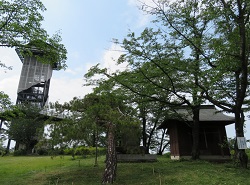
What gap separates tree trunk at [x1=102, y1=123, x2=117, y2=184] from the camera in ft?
30.2

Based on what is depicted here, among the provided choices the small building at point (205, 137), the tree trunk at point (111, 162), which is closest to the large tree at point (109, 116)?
the tree trunk at point (111, 162)

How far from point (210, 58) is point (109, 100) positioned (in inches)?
235

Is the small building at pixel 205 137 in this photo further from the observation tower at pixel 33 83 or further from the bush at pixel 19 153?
the observation tower at pixel 33 83

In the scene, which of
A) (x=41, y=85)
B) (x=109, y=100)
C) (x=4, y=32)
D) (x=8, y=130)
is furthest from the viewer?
(x=41, y=85)

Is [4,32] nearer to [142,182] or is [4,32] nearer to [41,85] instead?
[142,182]

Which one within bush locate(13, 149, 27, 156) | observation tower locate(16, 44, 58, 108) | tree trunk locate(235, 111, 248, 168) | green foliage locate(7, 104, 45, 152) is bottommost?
bush locate(13, 149, 27, 156)

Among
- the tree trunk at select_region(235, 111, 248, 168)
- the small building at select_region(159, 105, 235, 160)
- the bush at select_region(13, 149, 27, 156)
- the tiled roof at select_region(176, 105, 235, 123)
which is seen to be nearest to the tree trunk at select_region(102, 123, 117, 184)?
the tree trunk at select_region(235, 111, 248, 168)

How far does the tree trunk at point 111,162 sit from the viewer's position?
9.21 meters

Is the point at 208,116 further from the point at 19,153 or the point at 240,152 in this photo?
the point at 19,153

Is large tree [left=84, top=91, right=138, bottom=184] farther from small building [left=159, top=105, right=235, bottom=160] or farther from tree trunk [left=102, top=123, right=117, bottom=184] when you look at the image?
small building [left=159, top=105, right=235, bottom=160]

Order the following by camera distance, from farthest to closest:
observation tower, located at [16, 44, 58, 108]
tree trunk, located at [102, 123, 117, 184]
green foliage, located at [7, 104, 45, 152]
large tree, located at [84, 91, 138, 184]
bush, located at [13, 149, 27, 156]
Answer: observation tower, located at [16, 44, 58, 108], green foliage, located at [7, 104, 45, 152], bush, located at [13, 149, 27, 156], large tree, located at [84, 91, 138, 184], tree trunk, located at [102, 123, 117, 184]

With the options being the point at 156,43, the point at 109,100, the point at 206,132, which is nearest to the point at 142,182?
the point at 109,100

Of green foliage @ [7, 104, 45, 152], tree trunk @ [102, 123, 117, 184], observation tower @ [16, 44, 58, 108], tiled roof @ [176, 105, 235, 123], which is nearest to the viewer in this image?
tree trunk @ [102, 123, 117, 184]

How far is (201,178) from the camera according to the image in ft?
29.3
